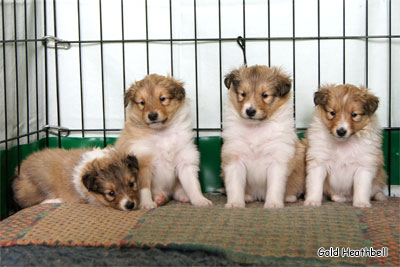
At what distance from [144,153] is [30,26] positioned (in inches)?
66.7

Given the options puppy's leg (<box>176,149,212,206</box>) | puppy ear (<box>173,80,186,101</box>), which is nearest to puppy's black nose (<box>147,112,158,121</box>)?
puppy ear (<box>173,80,186,101</box>)

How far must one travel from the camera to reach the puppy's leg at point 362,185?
3.44 metres

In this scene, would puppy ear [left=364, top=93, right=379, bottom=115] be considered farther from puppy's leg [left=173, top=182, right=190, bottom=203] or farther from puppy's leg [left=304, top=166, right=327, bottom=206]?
puppy's leg [left=173, top=182, right=190, bottom=203]

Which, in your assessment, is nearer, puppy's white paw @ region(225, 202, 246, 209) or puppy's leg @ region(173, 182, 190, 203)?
puppy's white paw @ region(225, 202, 246, 209)

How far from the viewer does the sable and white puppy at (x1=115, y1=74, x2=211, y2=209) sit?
12.0ft

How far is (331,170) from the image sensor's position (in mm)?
3648

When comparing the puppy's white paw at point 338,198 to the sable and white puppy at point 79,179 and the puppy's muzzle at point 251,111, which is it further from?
the sable and white puppy at point 79,179

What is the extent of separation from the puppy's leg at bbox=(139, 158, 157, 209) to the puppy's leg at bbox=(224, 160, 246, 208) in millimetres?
599

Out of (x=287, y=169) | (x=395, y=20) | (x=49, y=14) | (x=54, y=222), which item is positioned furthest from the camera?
(x=49, y=14)

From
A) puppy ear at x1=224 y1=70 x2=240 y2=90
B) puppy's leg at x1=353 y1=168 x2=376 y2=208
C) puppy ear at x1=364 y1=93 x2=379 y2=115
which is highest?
puppy ear at x1=224 y1=70 x2=240 y2=90

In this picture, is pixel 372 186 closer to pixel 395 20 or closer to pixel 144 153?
pixel 395 20

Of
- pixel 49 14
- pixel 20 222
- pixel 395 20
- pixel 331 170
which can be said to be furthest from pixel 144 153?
pixel 395 20

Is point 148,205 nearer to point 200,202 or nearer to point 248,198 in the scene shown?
point 200,202

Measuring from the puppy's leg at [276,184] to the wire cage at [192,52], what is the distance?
927mm
